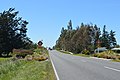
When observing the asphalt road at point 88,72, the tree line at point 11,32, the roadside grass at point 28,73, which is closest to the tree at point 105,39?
the tree line at point 11,32

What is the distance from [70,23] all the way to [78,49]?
6176 centimetres

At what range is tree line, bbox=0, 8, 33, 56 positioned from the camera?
89438 mm

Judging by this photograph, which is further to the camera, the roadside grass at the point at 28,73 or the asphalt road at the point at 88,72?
the roadside grass at the point at 28,73

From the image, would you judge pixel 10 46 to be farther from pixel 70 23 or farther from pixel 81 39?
pixel 70 23

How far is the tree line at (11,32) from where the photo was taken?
89438 mm

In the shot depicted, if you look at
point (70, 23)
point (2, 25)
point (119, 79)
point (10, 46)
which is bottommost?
point (119, 79)

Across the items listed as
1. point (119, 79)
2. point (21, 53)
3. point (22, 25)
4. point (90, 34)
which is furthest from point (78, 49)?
point (119, 79)

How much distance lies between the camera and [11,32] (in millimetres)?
94000

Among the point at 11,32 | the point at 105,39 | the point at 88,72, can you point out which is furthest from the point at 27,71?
the point at 105,39

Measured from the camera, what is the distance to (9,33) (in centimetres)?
9288

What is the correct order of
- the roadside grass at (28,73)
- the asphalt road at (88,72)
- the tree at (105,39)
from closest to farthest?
the asphalt road at (88,72) < the roadside grass at (28,73) < the tree at (105,39)

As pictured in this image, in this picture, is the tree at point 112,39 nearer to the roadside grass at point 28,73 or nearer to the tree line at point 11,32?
the tree line at point 11,32

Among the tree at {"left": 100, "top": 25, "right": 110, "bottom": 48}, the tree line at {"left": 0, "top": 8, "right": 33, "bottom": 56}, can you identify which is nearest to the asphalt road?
the tree line at {"left": 0, "top": 8, "right": 33, "bottom": 56}

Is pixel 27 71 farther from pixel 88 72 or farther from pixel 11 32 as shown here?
pixel 11 32
